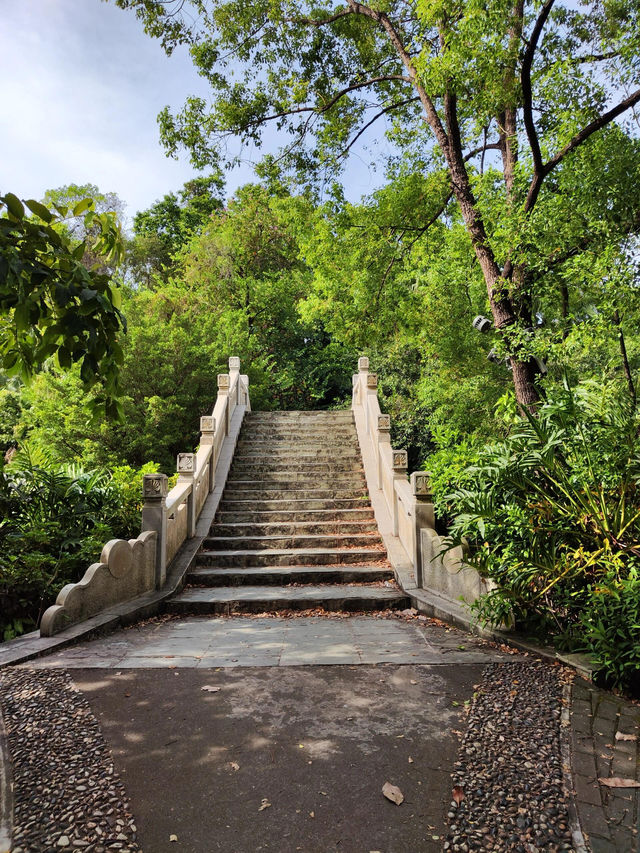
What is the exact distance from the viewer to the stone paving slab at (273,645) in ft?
14.2

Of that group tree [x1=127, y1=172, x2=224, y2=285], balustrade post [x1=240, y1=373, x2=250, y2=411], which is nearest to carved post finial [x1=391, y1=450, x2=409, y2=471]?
balustrade post [x1=240, y1=373, x2=250, y2=411]

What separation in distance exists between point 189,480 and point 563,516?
5504mm

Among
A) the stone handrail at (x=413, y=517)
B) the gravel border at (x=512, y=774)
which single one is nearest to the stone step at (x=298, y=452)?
the stone handrail at (x=413, y=517)

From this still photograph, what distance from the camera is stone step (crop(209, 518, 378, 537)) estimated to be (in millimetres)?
8406

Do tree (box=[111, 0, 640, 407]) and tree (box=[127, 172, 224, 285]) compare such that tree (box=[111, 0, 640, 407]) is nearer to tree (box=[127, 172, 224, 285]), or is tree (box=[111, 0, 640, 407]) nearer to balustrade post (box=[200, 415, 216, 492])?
balustrade post (box=[200, 415, 216, 492])

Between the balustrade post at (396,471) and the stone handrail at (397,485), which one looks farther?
the balustrade post at (396,471)

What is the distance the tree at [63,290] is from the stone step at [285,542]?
6.36m

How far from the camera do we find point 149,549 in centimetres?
633

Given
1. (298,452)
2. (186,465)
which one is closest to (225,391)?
(298,452)

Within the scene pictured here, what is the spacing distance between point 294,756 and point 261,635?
2357mm

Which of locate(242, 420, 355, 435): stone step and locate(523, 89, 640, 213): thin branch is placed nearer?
locate(523, 89, 640, 213): thin branch

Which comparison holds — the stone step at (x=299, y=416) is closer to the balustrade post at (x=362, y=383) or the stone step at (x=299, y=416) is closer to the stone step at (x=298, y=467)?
the balustrade post at (x=362, y=383)

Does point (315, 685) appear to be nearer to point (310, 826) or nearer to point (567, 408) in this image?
point (310, 826)

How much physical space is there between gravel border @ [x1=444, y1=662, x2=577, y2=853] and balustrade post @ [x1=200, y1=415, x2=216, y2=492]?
676 cm
